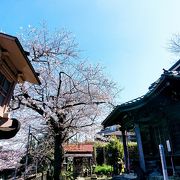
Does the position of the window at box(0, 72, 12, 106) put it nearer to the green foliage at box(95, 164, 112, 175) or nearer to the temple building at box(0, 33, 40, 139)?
the temple building at box(0, 33, 40, 139)

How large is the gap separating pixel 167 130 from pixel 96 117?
25.2ft

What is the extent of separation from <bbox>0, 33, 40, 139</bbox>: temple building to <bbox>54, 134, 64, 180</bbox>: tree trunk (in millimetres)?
8309

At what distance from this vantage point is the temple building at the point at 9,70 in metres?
5.10

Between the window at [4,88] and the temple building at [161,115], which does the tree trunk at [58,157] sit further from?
the window at [4,88]

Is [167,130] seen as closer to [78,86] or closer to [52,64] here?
[78,86]

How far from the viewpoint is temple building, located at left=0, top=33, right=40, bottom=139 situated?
16.7 feet

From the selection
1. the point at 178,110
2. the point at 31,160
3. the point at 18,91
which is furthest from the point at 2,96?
the point at 31,160

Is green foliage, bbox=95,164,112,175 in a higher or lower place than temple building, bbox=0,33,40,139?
lower

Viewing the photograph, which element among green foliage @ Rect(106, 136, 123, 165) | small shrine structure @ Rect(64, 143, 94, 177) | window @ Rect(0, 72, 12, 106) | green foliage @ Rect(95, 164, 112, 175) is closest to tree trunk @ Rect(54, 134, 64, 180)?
window @ Rect(0, 72, 12, 106)

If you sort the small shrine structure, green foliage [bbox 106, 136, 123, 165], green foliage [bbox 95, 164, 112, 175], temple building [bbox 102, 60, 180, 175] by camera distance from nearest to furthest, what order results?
1. temple building [bbox 102, 60, 180, 175]
2. green foliage [bbox 106, 136, 123, 165]
3. green foliage [bbox 95, 164, 112, 175]
4. the small shrine structure

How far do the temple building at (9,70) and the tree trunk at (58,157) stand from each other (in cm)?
831

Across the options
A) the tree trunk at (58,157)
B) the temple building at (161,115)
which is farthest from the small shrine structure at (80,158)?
the temple building at (161,115)

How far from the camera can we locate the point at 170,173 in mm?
8789

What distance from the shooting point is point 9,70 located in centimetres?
584
